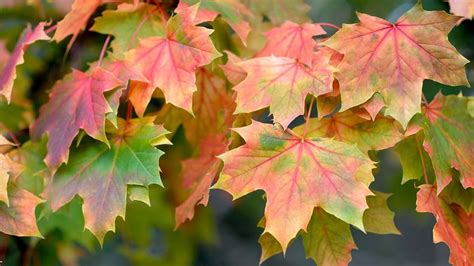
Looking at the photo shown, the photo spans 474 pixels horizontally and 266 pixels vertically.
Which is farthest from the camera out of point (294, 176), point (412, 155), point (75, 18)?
point (75, 18)

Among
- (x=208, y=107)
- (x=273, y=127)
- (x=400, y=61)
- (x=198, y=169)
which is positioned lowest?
(x=198, y=169)

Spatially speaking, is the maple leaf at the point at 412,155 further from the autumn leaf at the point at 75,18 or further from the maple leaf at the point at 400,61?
the autumn leaf at the point at 75,18

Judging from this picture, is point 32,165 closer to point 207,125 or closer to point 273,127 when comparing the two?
point 207,125

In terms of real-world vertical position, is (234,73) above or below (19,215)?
above

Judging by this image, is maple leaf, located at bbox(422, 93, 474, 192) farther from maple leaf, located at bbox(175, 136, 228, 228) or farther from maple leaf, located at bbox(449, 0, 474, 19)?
maple leaf, located at bbox(175, 136, 228, 228)

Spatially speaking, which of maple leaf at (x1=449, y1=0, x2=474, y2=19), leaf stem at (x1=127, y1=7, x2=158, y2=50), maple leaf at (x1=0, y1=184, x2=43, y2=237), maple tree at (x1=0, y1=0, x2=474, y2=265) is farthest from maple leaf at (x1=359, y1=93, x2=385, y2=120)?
maple leaf at (x1=0, y1=184, x2=43, y2=237)

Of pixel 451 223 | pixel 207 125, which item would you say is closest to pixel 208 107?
pixel 207 125

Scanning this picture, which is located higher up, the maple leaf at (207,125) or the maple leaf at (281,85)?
the maple leaf at (281,85)

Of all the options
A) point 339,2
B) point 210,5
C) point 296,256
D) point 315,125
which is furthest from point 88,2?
point 296,256

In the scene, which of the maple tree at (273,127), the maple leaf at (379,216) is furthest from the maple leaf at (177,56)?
the maple leaf at (379,216)
